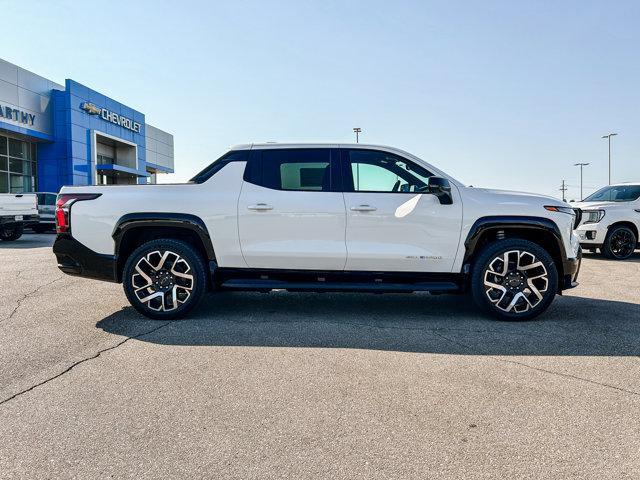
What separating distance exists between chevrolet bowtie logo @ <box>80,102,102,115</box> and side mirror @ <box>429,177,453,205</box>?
106 feet

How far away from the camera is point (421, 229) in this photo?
4.92m

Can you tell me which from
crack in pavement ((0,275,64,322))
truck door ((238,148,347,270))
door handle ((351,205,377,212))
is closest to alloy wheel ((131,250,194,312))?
truck door ((238,148,347,270))

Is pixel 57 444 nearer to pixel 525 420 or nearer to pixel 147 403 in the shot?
pixel 147 403

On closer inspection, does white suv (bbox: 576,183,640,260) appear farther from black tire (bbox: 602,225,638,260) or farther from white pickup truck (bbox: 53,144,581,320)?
white pickup truck (bbox: 53,144,581,320)

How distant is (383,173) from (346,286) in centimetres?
133

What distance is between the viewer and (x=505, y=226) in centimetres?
497

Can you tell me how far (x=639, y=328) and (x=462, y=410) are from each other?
120 inches

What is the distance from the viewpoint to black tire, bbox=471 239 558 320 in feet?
16.1

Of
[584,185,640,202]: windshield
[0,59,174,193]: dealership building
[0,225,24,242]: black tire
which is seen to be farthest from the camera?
[0,59,174,193]: dealership building

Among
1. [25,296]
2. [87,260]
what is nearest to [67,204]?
[87,260]

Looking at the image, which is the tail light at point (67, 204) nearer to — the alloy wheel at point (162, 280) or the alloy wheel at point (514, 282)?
the alloy wheel at point (162, 280)

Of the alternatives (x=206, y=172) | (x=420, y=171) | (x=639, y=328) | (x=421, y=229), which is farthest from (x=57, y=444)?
(x=639, y=328)

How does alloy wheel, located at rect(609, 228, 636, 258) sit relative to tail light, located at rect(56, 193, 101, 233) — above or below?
below

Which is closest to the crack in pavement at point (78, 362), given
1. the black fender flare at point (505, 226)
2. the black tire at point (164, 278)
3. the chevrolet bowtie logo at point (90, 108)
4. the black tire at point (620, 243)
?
the black tire at point (164, 278)
